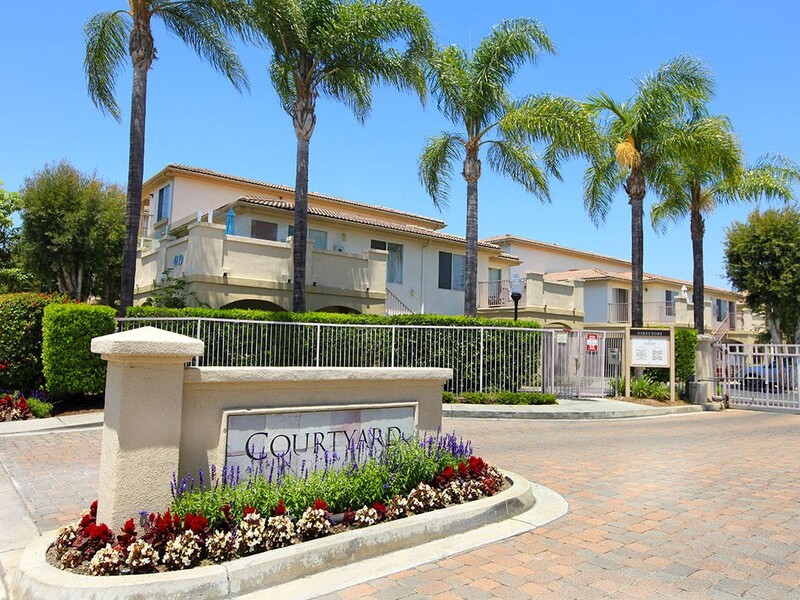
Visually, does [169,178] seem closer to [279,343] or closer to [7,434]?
[279,343]

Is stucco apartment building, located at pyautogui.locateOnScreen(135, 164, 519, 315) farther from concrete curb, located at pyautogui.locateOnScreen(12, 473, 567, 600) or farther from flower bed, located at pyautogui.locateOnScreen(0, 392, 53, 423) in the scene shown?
concrete curb, located at pyautogui.locateOnScreen(12, 473, 567, 600)

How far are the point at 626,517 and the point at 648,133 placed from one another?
58.7 feet

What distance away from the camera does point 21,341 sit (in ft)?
45.5

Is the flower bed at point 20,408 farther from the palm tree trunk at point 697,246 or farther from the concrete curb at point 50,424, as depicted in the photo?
the palm tree trunk at point 697,246

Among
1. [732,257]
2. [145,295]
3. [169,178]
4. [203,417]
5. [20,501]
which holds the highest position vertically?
[169,178]

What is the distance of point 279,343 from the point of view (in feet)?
51.4

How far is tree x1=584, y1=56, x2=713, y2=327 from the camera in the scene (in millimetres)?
20250

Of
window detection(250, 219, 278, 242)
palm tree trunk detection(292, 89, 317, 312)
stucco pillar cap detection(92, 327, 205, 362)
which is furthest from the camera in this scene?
window detection(250, 219, 278, 242)

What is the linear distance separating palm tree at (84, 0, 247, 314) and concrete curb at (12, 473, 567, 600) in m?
12.0

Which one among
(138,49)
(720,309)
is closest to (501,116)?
(138,49)

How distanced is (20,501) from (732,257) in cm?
3532

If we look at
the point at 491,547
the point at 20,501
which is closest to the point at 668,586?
the point at 491,547

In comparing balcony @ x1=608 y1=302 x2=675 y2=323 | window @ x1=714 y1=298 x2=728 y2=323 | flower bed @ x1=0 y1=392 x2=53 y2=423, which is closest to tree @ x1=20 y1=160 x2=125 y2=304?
flower bed @ x1=0 y1=392 x2=53 y2=423

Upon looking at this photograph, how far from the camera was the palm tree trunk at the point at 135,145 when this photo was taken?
15430 millimetres
